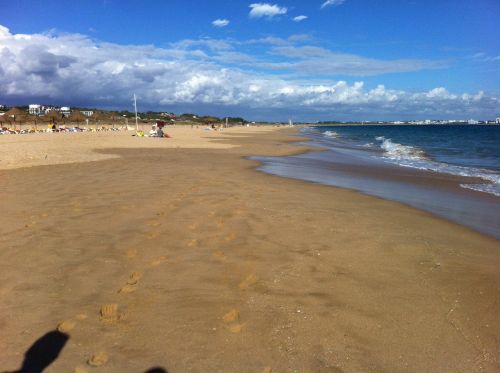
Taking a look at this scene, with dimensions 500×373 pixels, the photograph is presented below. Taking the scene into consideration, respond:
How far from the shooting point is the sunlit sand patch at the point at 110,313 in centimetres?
371

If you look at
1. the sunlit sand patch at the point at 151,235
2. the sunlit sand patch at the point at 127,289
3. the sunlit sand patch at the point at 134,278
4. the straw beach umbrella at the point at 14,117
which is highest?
the straw beach umbrella at the point at 14,117

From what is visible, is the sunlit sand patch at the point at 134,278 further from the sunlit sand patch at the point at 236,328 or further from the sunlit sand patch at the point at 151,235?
the sunlit sand patch at the point at 236,328

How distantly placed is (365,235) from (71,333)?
470 cm

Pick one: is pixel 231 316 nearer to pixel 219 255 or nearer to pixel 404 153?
pixel 219 255

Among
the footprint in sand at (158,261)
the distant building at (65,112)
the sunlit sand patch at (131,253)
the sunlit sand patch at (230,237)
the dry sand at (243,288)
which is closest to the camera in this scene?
the dry sand at (243,288)

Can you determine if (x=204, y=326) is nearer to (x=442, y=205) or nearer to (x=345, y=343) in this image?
(x=345, y=343)

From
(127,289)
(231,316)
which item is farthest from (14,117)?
(231,316)

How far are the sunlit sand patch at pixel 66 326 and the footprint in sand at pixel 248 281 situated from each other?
1.78m

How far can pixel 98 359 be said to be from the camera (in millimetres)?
3121

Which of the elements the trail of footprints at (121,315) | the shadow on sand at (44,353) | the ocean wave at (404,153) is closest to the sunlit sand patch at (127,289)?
the trail of footprints at (121,315)

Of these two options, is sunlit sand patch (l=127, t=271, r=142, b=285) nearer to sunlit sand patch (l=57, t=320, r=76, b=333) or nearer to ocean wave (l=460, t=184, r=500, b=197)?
sunlit sand patch (l=57, t=320, r=76, b=333)

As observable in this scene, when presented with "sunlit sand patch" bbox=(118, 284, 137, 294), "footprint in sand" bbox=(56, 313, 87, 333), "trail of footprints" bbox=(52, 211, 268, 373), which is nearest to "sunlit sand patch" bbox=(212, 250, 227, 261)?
"trail of footprints" bbox=(52, 211, 268, 373)

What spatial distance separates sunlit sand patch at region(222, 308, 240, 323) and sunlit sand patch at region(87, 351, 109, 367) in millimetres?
1119

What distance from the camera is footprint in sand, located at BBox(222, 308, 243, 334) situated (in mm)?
3592
